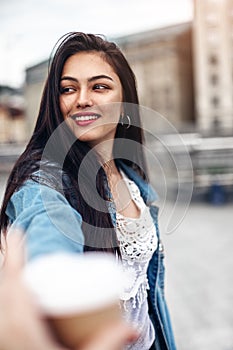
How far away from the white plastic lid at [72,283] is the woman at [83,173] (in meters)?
0.03

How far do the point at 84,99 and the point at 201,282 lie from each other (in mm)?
1743

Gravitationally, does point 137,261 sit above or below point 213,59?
below

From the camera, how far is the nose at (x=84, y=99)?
352 mm

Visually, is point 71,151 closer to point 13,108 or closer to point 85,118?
point 85,118

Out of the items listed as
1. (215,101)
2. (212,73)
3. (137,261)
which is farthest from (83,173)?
(212,73)

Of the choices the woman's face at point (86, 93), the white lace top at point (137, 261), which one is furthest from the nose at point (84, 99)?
the white lace top at point (137, 261)

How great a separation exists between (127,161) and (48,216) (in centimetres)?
30

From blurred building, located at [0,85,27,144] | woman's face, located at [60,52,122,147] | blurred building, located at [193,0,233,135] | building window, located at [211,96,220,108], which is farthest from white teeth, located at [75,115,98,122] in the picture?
building window, located at [211,96,220,108]

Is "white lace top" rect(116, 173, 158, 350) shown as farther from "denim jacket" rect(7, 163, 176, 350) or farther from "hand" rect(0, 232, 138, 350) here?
"hand" rect(0, 232, 138, 350)

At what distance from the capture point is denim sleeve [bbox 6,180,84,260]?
0.73 ft

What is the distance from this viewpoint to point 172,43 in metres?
10.1

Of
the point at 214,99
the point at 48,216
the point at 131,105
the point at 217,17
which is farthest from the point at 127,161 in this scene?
the point at 214,99

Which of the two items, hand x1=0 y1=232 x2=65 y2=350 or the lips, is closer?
hand x1=0 y1=232 x2=65 y2=350

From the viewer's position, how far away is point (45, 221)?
249mm
